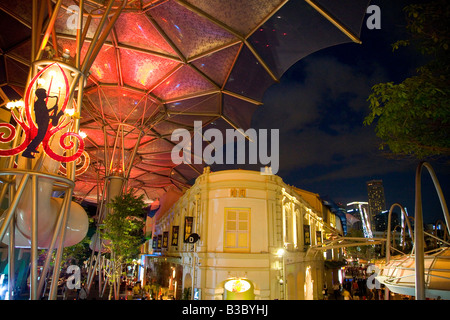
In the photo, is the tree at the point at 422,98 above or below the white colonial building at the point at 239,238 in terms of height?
above

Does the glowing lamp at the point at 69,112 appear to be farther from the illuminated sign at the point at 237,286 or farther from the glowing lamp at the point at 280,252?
the glowing lamp at the point at 280,252

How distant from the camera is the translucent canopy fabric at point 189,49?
1445 centimetres

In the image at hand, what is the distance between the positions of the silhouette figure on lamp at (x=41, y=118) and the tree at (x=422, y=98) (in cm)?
833

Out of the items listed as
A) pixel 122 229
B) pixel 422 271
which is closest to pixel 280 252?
pixel 122 229

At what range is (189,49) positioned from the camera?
17328 millimetres

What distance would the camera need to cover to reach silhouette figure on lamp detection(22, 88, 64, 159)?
7.34 m

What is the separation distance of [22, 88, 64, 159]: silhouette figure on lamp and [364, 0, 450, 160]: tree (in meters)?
8.33

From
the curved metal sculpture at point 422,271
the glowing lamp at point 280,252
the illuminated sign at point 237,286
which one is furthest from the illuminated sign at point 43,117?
the glowing lamp at point 280,252

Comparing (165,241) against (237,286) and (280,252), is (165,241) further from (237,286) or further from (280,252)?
(280,252)

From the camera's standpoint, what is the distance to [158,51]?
17469 mm

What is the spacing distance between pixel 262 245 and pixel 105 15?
13.3 meters

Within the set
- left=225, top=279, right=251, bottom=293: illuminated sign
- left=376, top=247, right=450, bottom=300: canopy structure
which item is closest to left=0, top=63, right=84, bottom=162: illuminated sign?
left=376, top=247, right=450, bottom=300: canopy structure

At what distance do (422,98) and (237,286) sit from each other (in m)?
13.1
